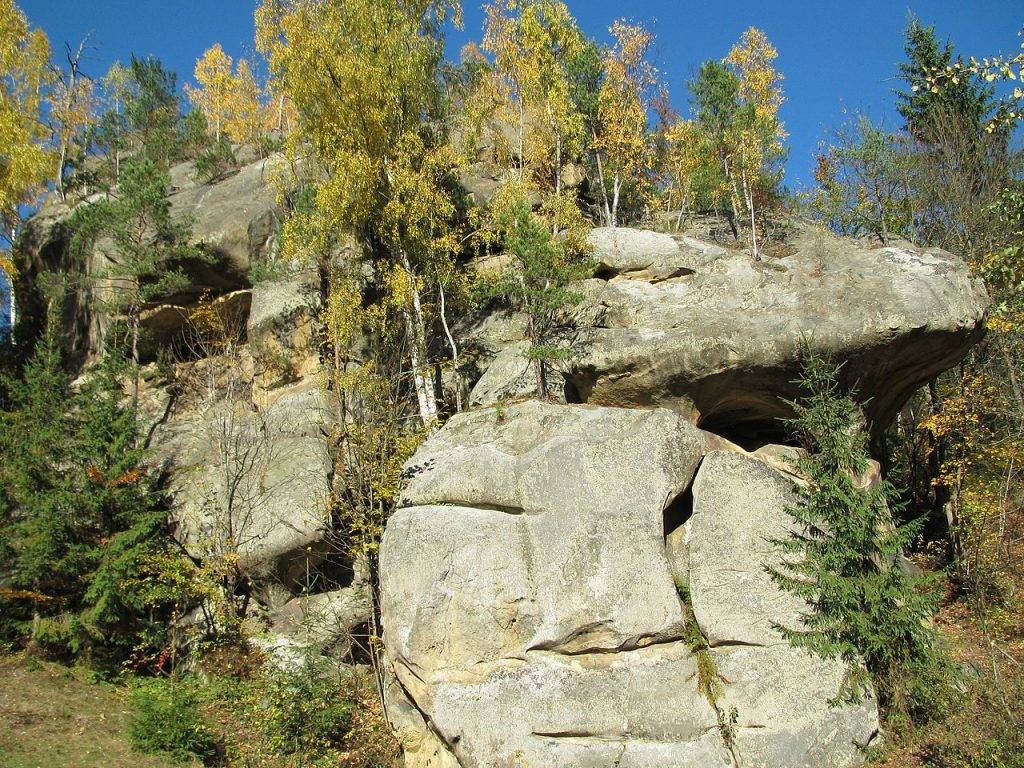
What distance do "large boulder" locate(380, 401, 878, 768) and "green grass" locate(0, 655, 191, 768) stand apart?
17.1ft

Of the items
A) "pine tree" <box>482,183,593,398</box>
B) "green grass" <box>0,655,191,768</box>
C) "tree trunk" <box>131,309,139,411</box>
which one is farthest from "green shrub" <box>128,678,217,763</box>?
"pine tree" <box>482,183,593,398</box>

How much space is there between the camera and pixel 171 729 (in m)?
13.6

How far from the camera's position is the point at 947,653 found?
13.1 m

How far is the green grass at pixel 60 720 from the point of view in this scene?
12969 mm

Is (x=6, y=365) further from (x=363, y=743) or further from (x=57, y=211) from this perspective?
(x=363, y=743)

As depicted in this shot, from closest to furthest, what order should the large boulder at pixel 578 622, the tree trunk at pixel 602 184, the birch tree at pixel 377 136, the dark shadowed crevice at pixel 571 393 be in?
the large boulder at pixel 578 622
the dark shadowed crevice at pixel 571 393
the birch tree at pixel 377 136
the tree trunk at pixel 602 184

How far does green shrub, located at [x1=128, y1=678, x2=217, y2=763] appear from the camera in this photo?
1352cm

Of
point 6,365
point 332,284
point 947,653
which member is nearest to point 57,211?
point 6,365

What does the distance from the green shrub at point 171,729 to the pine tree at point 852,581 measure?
10.9 metres

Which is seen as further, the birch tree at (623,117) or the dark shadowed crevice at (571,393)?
the birch tree at (623,117)

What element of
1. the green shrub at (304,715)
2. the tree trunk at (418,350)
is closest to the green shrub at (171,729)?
the green shrub at (304,715)

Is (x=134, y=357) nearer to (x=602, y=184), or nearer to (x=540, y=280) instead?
(x=540, y=280)

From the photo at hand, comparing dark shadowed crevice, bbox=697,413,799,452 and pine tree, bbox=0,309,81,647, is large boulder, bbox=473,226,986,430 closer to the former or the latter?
dark shadowed crevice, bbox=697,413,799,452

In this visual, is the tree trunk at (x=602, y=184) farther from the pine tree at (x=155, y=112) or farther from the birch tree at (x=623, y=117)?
the pine tree at (x=155, y=112)
